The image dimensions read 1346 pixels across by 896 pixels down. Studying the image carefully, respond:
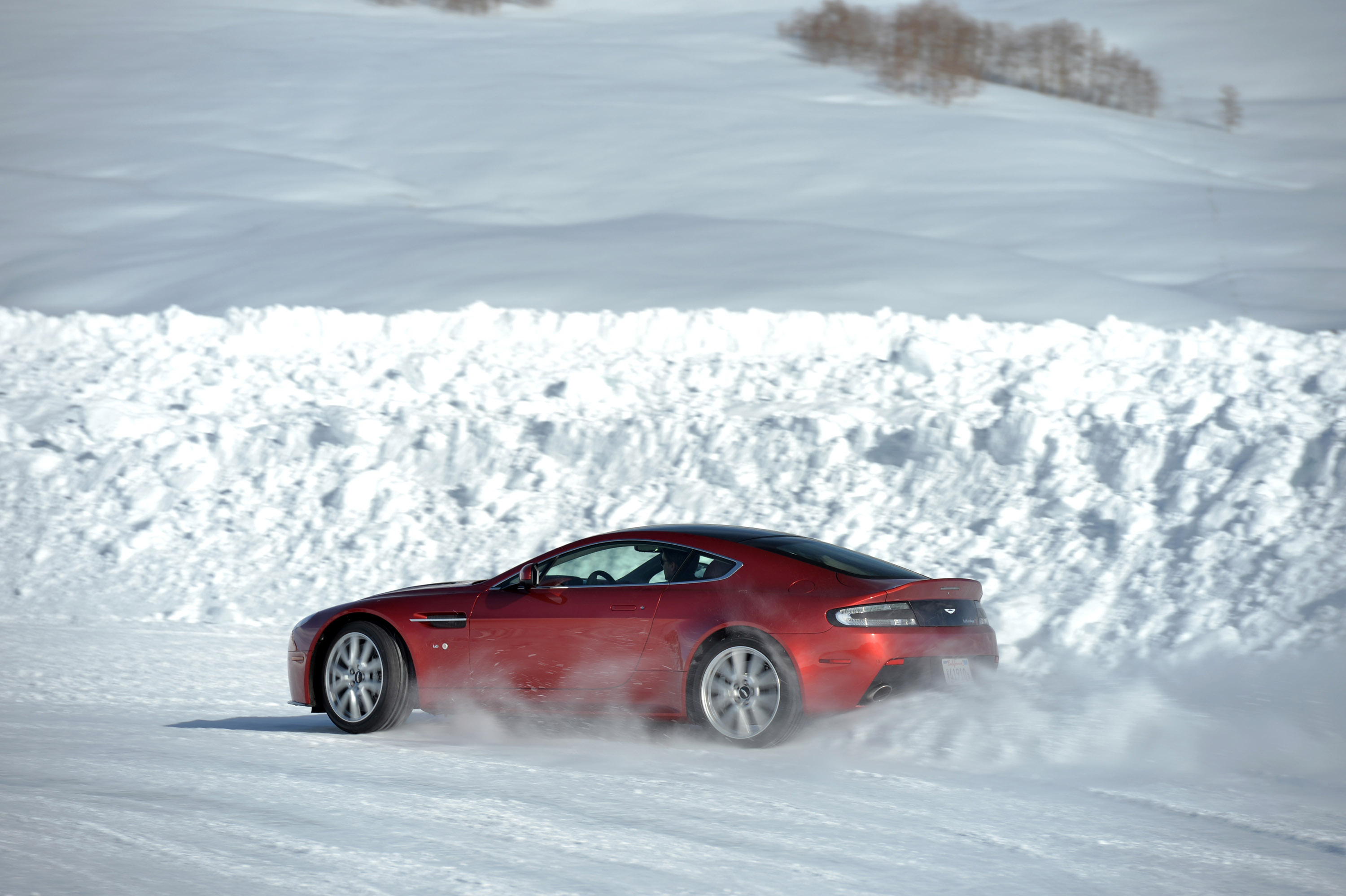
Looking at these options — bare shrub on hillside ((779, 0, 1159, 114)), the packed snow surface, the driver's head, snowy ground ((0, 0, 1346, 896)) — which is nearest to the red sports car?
the driver's head

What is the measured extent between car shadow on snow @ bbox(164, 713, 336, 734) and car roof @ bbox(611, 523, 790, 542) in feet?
6.91

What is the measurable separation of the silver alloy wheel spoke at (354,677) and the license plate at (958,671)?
3.21 meters

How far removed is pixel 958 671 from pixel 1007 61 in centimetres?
2353

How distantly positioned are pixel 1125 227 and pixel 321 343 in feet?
39.5

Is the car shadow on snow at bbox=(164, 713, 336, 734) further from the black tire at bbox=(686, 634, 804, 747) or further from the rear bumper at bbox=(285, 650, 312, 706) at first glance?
the black tire at bbox=(686, 634, 804, 747)

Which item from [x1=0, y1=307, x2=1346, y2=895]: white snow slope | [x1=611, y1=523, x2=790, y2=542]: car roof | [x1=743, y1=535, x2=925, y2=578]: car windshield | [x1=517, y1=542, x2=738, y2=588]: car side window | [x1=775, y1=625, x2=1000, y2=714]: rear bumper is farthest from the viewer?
[x1=611, y1=523, x2=790, y2=542]: car roof

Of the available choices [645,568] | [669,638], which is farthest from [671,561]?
[669,638]

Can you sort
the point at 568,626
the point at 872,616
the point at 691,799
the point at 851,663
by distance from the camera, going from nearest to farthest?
the point at 691,799 → the point at 851,663 → the point at 872,616 → the point at 568,626

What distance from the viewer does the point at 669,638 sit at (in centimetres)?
678

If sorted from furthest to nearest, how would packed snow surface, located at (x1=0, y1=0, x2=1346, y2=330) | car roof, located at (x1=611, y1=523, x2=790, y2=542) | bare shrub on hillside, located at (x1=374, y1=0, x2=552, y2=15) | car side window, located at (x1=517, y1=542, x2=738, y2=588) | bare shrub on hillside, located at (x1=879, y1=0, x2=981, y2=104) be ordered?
bare shrub on hillside, located at (x1=374, y1=0, x2=552, y2=15)
bare shrub on hillside, located at (x1=879, y1=0, x2=981, y2=104)
packed snow surface, located at (x1=0, y1=0, x2=1346, y2=330)
car roof, located at (x1=611, y1=523, x2=790, y2=542)
car side window, located at (x1=517, y1=542, x2=738, y2=588)

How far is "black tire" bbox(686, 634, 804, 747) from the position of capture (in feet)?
21.2

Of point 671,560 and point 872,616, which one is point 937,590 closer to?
point 872,616

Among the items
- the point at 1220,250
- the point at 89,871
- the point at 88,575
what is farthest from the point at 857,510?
the point at 1220,250

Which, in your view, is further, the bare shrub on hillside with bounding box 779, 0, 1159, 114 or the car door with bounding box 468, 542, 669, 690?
the bare shrub on hillside with bounding box 779, 0, 1159, 114
